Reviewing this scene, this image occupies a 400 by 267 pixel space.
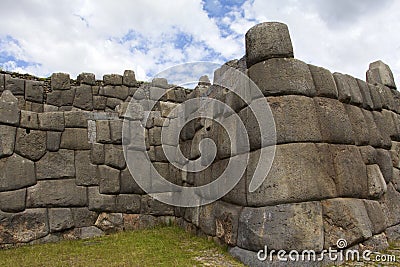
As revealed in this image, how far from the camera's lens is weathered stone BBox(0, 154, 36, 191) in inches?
195

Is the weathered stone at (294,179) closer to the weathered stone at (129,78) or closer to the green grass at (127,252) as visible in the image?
the green grass at (127,252)

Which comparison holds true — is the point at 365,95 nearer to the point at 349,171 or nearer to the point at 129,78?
the point at 349,171

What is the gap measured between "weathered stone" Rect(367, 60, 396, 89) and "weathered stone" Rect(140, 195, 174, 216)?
4.52 metres

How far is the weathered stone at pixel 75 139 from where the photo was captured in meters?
5.58

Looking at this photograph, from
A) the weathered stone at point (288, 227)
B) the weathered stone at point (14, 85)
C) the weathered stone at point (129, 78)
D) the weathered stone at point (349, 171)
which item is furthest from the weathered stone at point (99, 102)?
the weathered stone at point (349, 171)

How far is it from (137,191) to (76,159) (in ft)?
4.10

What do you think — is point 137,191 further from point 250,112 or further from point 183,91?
point 183,91

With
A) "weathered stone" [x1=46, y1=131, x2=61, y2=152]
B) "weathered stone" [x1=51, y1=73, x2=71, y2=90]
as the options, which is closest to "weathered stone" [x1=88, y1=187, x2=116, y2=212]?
"weathered stone" [x1=46, y1=131, x2=61, y2=152]

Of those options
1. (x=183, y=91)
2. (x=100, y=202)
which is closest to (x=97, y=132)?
(x=100, y=202)

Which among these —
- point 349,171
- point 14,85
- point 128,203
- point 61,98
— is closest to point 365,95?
point 349,171

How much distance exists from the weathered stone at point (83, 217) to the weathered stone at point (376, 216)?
4300mm

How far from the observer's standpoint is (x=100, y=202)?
223 inches

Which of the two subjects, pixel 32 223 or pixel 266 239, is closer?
pixel 266 239

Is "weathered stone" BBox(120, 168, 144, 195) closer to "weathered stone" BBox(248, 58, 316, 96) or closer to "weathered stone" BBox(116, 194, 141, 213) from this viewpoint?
"weathered stone" BBox(116, 194, 141, 213)
